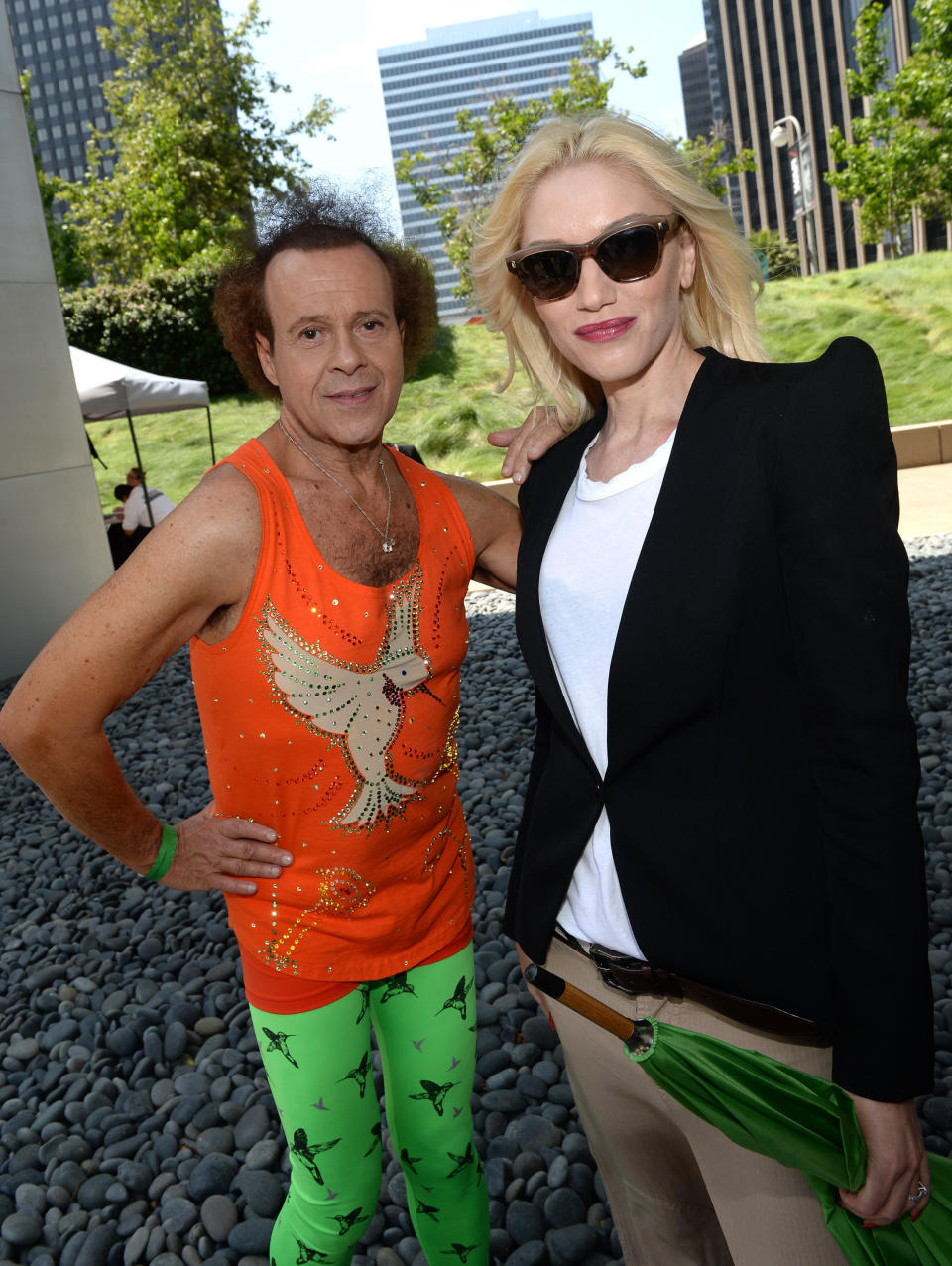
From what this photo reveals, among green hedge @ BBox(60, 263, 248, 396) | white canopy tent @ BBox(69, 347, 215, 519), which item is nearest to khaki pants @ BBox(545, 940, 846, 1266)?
white canopy tent @ BBox(69, 347, 215, 519)

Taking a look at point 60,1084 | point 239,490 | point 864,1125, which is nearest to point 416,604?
point 239,490

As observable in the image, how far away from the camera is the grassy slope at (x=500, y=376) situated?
60.9 ft

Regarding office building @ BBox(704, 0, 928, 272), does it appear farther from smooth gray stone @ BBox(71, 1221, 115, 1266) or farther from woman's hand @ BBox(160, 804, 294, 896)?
woman's hand @ BBox(160, 804, 294, 896)

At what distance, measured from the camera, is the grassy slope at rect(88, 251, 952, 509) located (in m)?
18.6

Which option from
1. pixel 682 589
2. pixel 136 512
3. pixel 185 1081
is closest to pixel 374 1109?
pixel 682 589

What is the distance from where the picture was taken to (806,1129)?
4.36ft

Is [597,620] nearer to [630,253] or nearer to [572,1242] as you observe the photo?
[630,253]

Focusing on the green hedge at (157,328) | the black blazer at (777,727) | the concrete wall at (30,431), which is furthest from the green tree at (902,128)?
the black blazer at (777,727)

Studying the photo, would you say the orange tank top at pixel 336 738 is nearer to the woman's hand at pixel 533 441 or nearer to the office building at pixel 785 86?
the woman's hand at pixel 533 441

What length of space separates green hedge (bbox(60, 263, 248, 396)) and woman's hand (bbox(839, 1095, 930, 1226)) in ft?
79.0

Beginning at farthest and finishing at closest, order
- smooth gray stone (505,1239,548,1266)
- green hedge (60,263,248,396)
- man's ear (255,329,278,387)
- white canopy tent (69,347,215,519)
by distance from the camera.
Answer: green hedge (60,263,248,396) < white canopy tent (69,347,215,519) < smooth gray stone (505,1239,548,1266) < man's ear (255,329,278,387)

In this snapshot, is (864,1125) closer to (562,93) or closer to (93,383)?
(93,383)

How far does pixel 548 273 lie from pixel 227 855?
1166mm

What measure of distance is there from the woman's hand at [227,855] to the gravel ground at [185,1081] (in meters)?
1.29
